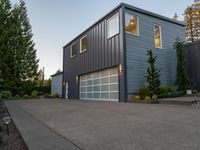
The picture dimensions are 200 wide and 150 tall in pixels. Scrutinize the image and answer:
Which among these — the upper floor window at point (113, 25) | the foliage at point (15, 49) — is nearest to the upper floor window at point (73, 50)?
the upper floor window at point (113, 25)

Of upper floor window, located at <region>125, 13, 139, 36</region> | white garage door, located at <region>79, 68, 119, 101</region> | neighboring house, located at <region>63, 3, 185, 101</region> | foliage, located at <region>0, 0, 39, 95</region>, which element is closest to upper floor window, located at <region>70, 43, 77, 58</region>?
neighboring house, located at <region>63, 3, 185, 101</region>

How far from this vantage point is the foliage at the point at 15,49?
18.2 metres

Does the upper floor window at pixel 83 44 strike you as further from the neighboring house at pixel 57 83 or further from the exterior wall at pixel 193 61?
the exterior wall at pixel 193 61

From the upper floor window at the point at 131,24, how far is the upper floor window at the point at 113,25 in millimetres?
569

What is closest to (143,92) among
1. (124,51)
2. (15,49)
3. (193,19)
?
(124,51)

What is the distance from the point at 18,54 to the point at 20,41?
1.95 meters

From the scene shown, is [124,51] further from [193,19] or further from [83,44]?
[193,19]

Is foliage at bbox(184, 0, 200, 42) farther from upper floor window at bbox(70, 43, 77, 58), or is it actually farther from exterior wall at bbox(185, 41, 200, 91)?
upper floor window at bbox(70, 43, 77, 58)

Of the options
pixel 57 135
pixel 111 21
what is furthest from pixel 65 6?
pixel 57 135

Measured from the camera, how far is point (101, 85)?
36.8 feet

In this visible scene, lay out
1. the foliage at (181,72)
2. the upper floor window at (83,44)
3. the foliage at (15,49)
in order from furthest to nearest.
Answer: the foliage at (15,49)
the upper floor window at (83,44)
the foliage at (181,72)

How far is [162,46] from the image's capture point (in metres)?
11.0

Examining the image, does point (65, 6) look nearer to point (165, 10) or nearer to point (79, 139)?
point (165, 10)

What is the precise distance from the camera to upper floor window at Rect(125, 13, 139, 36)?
380 inches
